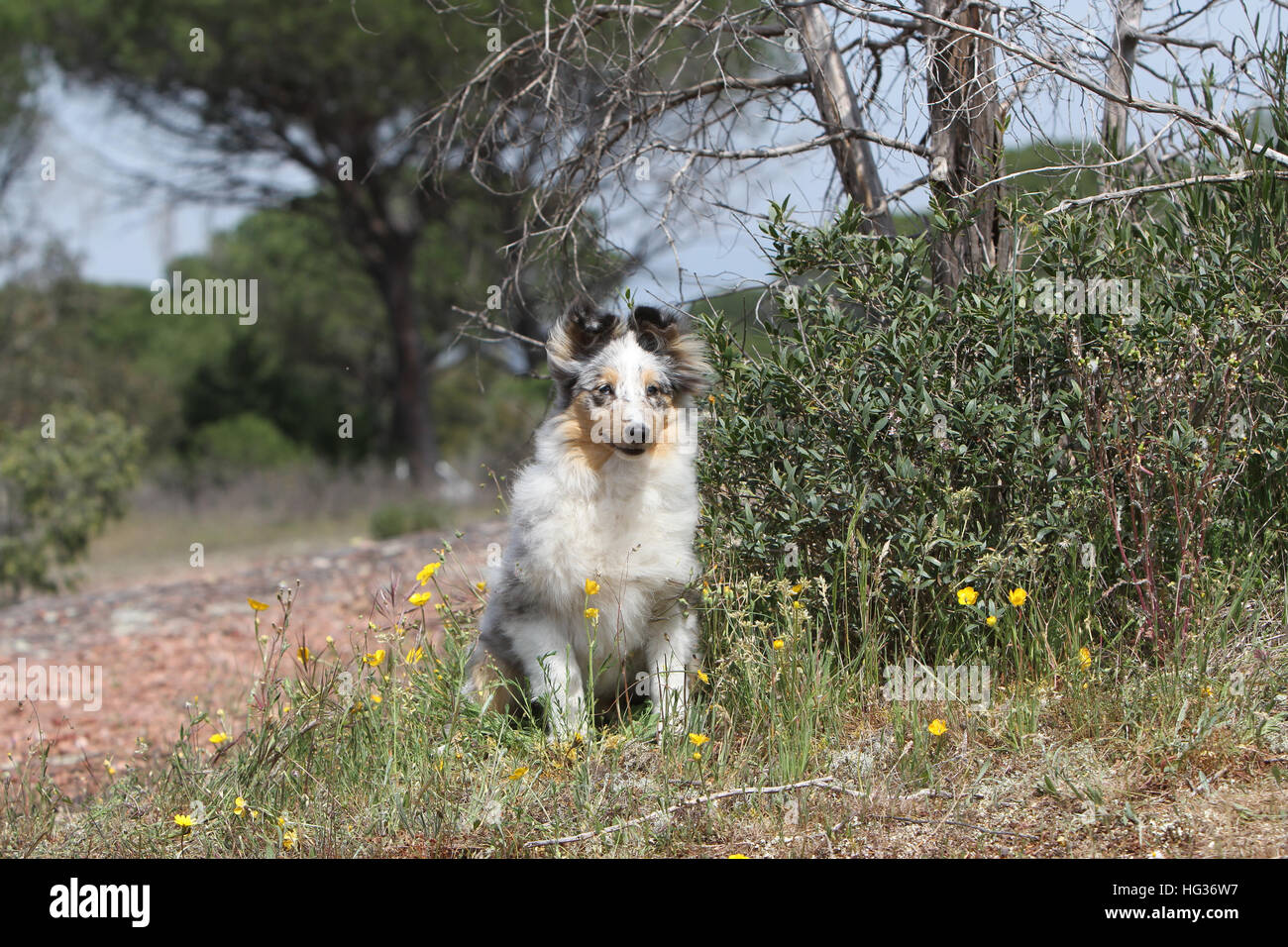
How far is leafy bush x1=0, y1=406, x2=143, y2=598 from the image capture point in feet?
40.9

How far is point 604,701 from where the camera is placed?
5000mm

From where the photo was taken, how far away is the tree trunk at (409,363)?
24469mm

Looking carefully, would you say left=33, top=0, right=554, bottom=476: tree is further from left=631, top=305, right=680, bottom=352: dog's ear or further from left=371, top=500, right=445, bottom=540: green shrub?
left=631, top=305, right=680, bottom=352: dog's ear

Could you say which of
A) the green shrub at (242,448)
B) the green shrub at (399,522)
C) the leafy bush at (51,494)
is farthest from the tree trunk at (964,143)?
the green shrub at (242,448)

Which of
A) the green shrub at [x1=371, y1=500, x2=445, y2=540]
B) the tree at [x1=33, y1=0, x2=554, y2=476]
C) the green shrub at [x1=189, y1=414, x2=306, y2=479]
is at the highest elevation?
the tree at [x1=33, y1=0, x2=554, y2=476]

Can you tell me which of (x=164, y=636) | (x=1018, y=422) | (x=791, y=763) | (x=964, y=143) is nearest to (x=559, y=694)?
(x=791, y=763)

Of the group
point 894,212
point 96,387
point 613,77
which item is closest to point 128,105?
point 96,387

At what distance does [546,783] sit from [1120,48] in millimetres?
4450

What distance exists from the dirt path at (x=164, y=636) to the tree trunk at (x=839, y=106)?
277 centimetres

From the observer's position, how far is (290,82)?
21016 millimetres

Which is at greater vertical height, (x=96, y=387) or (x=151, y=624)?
(x=96, y=387)

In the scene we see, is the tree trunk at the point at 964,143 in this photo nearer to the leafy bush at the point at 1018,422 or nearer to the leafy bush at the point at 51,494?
the leafy bush at the point at 1018,422

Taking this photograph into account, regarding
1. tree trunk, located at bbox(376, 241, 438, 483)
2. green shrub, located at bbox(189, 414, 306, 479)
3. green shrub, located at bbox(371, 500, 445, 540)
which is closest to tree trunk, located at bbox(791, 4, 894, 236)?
green shrub, located at bbox(371, 500, 445, 540)
